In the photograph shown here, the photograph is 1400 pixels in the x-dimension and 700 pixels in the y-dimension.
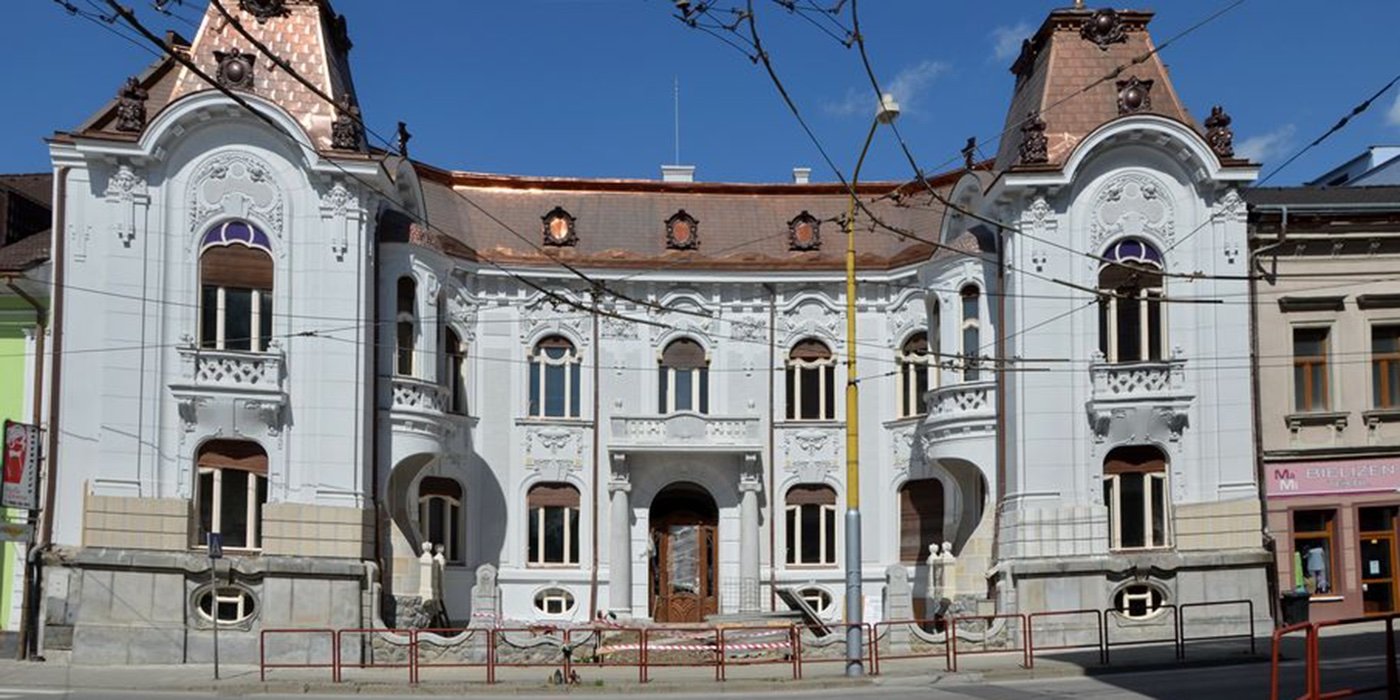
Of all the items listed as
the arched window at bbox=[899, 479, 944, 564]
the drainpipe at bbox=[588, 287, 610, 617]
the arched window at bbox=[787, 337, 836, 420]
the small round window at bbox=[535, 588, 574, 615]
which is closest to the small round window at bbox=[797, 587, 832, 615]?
the arched window at bbox=[899, 479, 944, 564]

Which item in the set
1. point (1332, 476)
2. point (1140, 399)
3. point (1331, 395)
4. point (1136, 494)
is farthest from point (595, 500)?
point (1331, 395)

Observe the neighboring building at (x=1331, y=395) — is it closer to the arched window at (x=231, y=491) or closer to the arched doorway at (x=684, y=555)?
the arched doorway at (x=684, y=555)

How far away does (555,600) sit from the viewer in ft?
130

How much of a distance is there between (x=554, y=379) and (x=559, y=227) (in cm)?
379

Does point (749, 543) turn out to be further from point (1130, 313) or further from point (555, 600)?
point (1130, 313)

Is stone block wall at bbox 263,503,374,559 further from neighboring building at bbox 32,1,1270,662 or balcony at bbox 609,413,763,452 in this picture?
balcony at bbox 609,413,763,452

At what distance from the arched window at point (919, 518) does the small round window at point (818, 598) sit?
2.02 m

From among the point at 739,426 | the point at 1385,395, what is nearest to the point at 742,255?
the point at 739,426

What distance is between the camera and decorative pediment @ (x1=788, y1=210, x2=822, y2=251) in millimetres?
41156

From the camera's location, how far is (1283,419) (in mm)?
34750

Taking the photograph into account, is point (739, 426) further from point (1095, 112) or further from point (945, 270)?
point (1095, 112)

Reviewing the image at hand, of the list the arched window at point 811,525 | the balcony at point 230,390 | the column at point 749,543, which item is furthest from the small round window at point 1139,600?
the balcony at point 230,390

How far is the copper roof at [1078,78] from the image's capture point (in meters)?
34.9

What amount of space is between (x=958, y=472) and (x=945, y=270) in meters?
4.57
